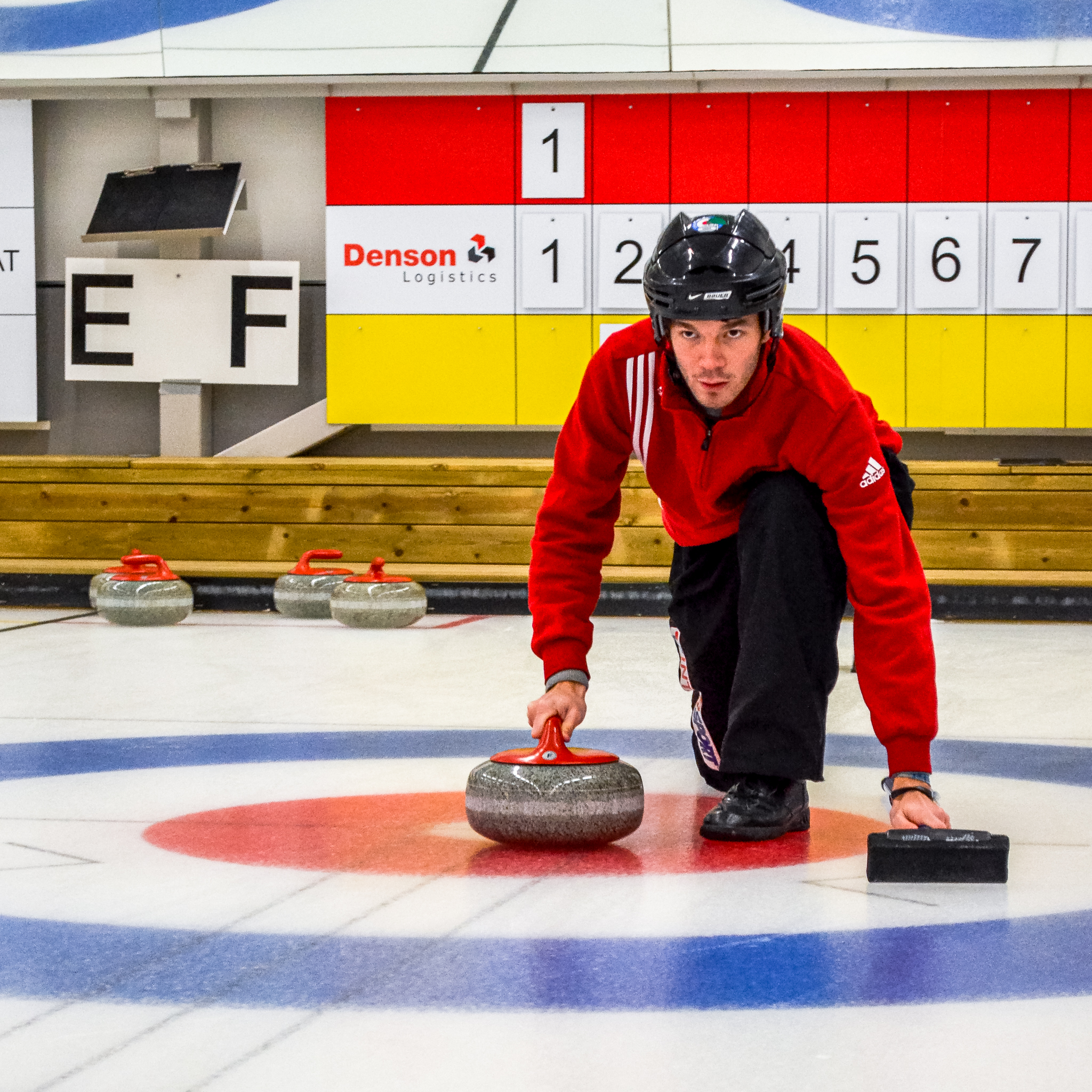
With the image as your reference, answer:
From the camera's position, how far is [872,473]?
187 centimetres

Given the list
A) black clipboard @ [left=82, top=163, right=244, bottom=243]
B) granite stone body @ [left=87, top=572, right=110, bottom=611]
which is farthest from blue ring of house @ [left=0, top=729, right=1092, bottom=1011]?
black clipboard @ [left=82, top=163, right=244, bottom=243]

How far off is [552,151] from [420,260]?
0.80 metres

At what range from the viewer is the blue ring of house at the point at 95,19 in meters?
6.88

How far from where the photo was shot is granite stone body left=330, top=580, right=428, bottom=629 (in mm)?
5137

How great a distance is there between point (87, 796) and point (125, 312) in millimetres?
5555

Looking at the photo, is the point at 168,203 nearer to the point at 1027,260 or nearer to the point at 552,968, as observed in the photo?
the point at 1027,260

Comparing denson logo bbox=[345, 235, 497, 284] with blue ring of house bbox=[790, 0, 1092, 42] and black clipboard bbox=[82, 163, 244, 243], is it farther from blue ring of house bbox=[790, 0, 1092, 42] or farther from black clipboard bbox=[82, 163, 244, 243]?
blue ring of house bbox=[790, 0, 1092, 42]

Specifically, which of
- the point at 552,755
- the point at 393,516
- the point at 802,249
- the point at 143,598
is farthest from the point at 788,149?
the point at 552,755

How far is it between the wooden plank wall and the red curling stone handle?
4.13m

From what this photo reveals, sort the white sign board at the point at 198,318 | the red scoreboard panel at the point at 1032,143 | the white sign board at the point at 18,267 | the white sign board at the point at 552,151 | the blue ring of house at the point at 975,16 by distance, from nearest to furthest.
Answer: the blue ring of house at the point at 975,16 → the red scoreboard panel at the point at 1032,143 → the white sign board at the point at 552,151 → the white sign board at the point at 198,318 → the white sign board at the point at 18,267

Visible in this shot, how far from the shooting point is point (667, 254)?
5.98 feet

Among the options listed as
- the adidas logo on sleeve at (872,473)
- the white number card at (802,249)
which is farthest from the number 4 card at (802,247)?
the adidas logo on sleeve at (872,473)

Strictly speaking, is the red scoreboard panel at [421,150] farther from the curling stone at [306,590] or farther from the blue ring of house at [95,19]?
the curling stone at [306,590]

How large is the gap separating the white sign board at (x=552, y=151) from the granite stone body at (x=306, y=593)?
7.78 feet
